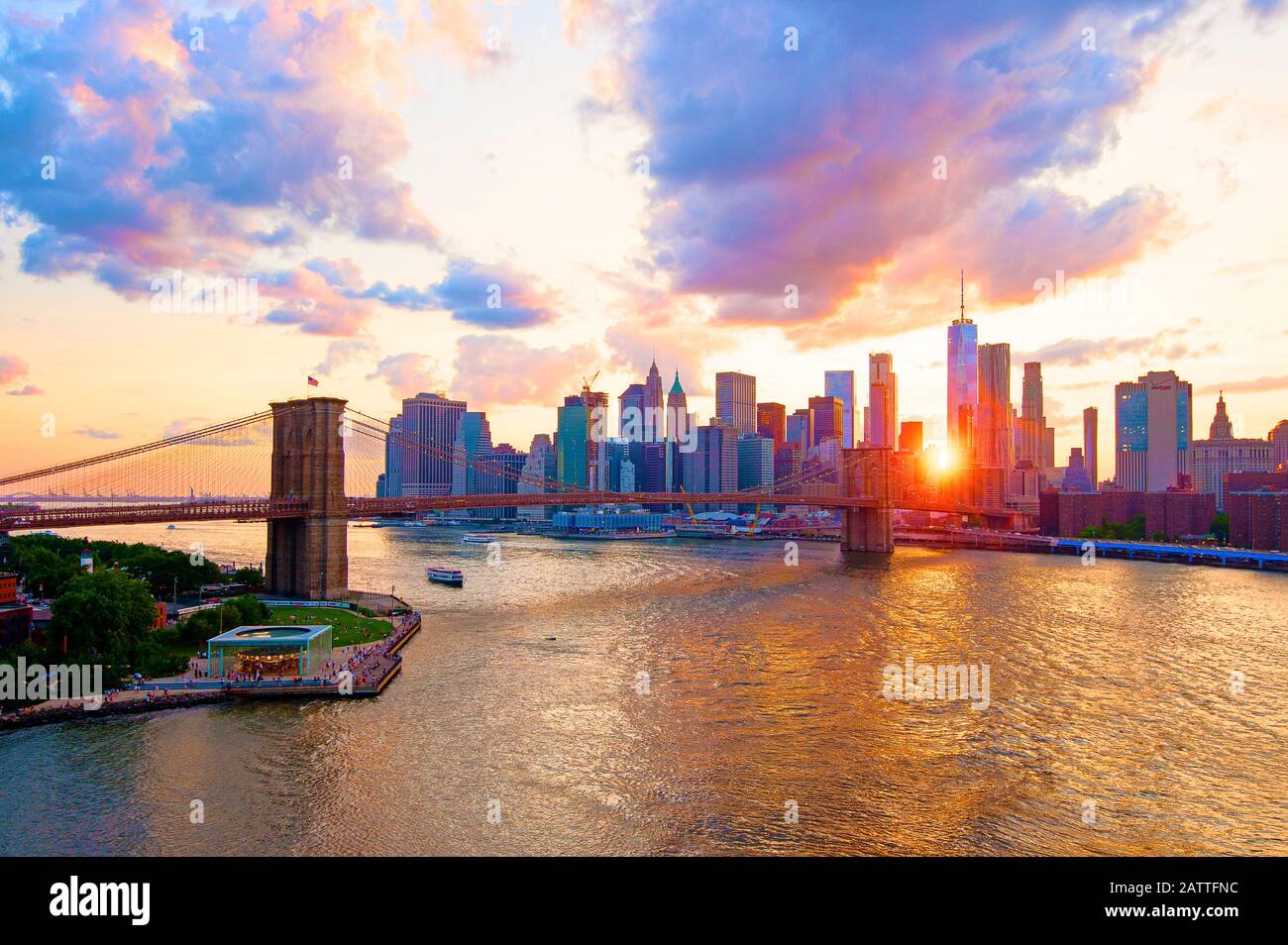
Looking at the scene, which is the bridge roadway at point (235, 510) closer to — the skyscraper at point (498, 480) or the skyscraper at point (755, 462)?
the skyscraper at point (498, 480)

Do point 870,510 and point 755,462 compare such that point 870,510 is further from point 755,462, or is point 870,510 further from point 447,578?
point 755,462

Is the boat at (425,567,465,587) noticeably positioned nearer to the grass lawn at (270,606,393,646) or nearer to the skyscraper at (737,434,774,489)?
the grass lawn at (270,606,393,646)

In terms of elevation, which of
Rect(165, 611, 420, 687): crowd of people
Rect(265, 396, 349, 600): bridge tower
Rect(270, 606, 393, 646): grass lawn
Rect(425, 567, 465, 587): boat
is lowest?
Rect(425, 567, 465, 587): boat

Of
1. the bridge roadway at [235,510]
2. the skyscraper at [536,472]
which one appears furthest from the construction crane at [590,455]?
the bridge roadway at [235,510]

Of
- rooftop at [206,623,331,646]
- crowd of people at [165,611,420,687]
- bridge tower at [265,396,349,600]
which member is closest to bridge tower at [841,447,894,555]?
bridge tower at [265,396,349,600]
